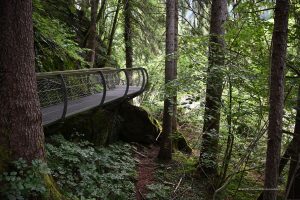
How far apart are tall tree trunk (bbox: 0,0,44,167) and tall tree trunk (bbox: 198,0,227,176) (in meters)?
3.68

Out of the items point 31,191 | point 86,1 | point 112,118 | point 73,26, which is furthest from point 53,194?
point 73,26

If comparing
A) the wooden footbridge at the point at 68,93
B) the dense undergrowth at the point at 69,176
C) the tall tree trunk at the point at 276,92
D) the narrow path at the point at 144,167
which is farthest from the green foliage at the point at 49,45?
the tall tree trunk at the point at 276,92

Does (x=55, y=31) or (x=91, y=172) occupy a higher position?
(x=55, y=31)

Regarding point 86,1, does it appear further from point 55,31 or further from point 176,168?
point 176,168

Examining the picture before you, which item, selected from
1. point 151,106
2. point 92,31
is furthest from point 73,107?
point 151,106

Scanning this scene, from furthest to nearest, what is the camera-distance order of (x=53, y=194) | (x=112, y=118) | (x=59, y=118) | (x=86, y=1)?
1. (x=86, y=1)
2. (x=112, y=118)
3. (x=59, y=118)
4. (x=53, y=194)

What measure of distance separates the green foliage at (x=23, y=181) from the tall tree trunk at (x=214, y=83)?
12.7 ft

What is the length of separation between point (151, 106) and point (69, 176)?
33.6ft

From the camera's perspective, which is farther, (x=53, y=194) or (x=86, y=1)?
(x=86, y=1)

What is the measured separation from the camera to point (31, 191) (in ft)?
12.1

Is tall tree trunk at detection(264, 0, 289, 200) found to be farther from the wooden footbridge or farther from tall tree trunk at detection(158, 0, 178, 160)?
tall tree trunk at detection(158, 0, 178, 160)

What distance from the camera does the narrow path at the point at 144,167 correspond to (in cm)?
767

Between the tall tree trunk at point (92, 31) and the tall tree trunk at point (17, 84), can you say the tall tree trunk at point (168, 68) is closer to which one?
the tall tree trunk at point (92, 31)

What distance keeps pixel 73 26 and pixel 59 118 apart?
8.52m
